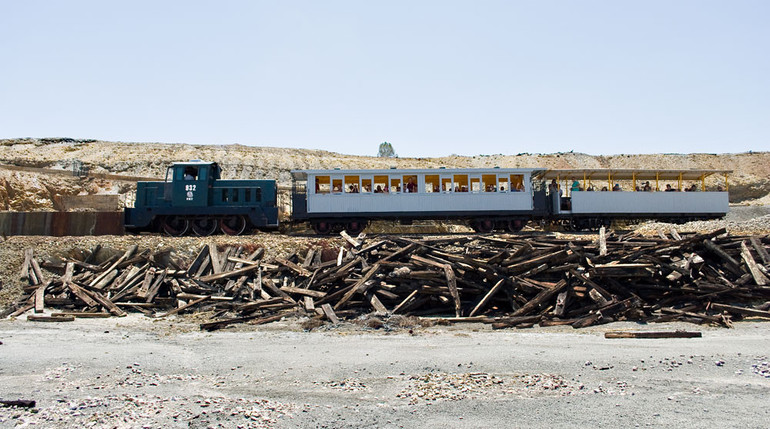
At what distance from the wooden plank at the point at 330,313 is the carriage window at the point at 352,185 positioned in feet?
34.3

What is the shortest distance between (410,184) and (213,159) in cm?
3866

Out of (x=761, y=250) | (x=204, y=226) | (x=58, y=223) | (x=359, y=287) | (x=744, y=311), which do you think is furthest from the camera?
(x=204, y=226)

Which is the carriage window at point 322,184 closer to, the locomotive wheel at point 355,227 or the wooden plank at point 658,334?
the locomotive wheel at point 355,227

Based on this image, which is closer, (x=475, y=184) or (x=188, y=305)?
(x=188, y=305)

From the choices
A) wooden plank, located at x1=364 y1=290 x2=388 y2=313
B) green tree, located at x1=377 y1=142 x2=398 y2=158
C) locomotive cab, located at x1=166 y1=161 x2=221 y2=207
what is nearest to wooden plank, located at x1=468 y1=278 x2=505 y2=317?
wooden plank, located at x1=364 y1=290 x2=388 y2=313

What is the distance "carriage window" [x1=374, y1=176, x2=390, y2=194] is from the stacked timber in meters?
7.43

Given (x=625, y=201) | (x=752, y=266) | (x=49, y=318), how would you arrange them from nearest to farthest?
(x=49, y=318)
(x=752, y=266)
(x=625, y=201)

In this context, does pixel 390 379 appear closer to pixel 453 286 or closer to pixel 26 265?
pixel 453 286

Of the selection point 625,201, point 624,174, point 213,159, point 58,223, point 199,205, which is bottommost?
point 58,223

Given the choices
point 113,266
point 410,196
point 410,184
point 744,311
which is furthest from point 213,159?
point 744,311

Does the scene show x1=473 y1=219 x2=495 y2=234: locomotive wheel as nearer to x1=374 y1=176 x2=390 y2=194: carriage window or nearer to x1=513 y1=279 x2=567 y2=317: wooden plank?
x1=374 y1=176 x2=390 y2=194: carriage window

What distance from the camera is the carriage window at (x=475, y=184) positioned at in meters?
22.0

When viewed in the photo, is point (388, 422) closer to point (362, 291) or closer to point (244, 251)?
point (362, 291)

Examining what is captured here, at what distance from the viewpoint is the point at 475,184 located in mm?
22344
